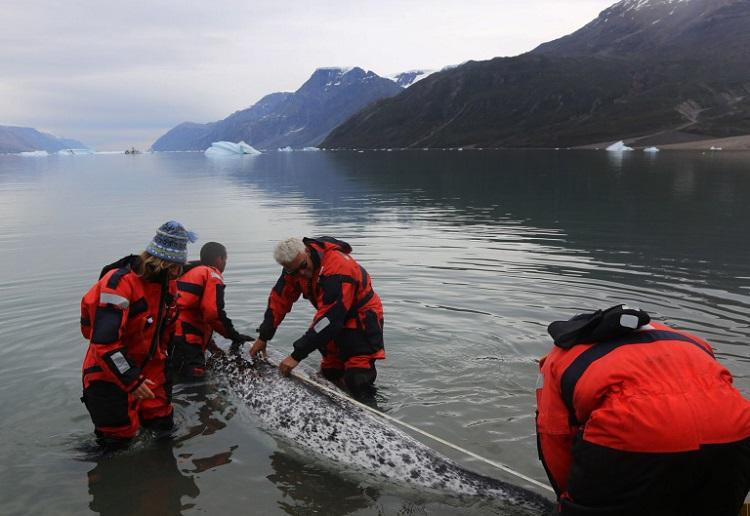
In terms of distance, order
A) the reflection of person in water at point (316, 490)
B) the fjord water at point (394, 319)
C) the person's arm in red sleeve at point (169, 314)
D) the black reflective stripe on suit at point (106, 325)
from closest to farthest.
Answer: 1. the black reflective stripe on suit at point (106, 325)
2. the reflection of person in water at point (316, 490)
3. the fjord water at point (394, 319)
4. the person's arm in red sleeve at point (169, 314)

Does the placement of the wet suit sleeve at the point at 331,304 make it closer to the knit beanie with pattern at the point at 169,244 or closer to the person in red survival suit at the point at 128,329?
the person in red survival suit at the point at 128,329

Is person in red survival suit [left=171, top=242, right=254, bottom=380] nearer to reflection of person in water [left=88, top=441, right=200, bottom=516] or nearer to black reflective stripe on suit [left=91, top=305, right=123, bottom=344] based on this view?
reflection of person in water [left=88, top=441, right=200, bottom=516]

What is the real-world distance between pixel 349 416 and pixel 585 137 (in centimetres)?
15513

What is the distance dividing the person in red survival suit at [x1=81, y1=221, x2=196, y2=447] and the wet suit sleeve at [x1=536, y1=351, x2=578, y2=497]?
3.49m

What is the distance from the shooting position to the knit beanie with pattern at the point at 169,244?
5133 mm

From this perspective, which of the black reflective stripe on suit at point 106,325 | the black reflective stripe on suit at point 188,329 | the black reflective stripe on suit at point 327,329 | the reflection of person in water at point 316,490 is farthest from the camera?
the black reflective stripe on suit at point 188,329

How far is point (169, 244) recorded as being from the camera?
17.0 ft

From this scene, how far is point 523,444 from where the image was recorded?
609 cm

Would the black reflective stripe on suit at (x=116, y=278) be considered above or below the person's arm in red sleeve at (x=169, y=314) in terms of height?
above

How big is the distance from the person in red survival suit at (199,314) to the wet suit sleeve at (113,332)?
214 centimetres

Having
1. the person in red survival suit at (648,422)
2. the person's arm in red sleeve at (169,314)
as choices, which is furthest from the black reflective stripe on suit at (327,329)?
the person in red survival suit at (648,422)

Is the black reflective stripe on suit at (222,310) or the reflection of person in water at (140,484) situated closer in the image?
the reflection of person in water at (140,484)

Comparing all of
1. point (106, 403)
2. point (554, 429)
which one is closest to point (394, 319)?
point (106, 403)

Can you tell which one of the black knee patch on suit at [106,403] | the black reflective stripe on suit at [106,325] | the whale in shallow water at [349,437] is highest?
the black reflective stripe on suit at [106,325]
